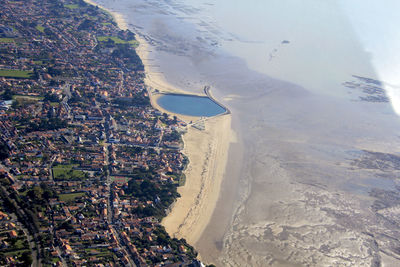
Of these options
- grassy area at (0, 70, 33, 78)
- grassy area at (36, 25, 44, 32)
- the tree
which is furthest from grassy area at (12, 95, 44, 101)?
grassy area at (36, 25, 44, 32)

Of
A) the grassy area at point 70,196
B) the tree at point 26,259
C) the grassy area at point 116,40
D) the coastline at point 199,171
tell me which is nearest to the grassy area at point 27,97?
the coastline at point 199,171

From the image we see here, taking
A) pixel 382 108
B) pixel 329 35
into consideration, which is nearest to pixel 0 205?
pixel 382 108

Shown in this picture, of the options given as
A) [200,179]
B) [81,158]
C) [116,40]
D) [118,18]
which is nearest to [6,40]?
[116,40]

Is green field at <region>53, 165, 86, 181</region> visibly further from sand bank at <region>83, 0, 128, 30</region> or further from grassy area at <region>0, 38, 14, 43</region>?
sand bank at <region>83, 0, 128, 30</region>

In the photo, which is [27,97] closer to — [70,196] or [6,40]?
[70,196]

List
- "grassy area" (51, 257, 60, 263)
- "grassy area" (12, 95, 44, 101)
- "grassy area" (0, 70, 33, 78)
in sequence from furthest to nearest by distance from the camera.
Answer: "grassy area" (0, 70, 33, 78), "grassy area" (12, 95, 44, 101), "grassy area" (51, 257, 60, 263)

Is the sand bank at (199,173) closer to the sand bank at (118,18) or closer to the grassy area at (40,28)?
the grassy area at (40,28)

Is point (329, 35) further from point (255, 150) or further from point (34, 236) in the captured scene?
point (34, 236)
